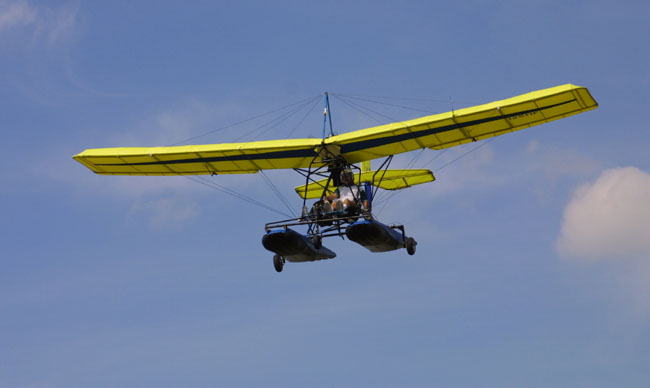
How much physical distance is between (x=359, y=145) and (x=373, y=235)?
3.17 meters

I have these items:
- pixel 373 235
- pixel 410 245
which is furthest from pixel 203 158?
pixel 410 245

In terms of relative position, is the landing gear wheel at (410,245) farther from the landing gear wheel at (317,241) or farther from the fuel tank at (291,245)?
the landing gear wheel at (317,241)

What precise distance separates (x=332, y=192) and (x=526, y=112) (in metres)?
6.12

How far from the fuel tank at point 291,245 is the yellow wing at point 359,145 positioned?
2.81m

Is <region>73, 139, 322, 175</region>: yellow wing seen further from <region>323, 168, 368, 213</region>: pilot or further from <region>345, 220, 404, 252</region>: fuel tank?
<region>345, 220, 404, 252</region>: fuel tank

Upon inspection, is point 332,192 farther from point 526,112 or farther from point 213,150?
point 526,112

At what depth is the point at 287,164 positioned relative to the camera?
1320 inches

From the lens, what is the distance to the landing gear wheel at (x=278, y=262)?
31.4 m

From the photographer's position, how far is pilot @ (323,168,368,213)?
101 feet

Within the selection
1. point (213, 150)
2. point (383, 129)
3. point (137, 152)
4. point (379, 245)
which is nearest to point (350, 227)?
point (379, 245)

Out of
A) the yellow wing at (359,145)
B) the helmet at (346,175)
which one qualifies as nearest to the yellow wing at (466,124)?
the yellow wing at (359,145)

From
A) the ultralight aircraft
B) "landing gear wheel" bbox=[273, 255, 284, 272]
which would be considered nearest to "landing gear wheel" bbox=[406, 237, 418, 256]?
the ultralight aircraft

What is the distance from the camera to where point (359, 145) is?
104 feet

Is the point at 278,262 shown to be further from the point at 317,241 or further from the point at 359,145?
the point at 359,145
